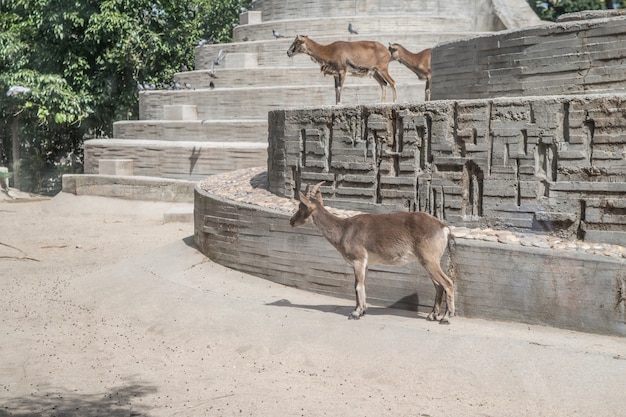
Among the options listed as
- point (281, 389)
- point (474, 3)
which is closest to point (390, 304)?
point (281, 389)

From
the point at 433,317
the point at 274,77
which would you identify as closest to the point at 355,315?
Result: the point at 433,317

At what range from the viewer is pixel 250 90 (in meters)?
19.6

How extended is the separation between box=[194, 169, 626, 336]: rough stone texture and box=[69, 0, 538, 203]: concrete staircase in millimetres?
7127

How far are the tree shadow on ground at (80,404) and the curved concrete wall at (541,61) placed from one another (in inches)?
215

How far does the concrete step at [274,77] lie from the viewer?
65.2 ft

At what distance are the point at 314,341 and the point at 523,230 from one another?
2444 millimetres

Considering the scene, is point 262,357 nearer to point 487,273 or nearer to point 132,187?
point 487,273

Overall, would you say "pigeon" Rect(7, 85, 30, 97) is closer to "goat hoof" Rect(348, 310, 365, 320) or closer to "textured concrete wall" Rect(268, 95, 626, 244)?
"textured concrete wall" Rect(268, 95, 626, 244)

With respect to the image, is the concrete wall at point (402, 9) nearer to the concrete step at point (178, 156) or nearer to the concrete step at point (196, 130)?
the concrete step at point (196, 130)

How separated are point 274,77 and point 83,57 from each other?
23.1ft

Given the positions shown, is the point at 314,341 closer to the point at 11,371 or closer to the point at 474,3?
the point at 11,371

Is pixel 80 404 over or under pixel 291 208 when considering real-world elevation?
under

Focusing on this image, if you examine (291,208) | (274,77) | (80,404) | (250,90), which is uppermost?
(274,77)

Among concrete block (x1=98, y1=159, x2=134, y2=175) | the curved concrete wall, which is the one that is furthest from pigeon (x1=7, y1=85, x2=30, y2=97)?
the curved concrete wall
